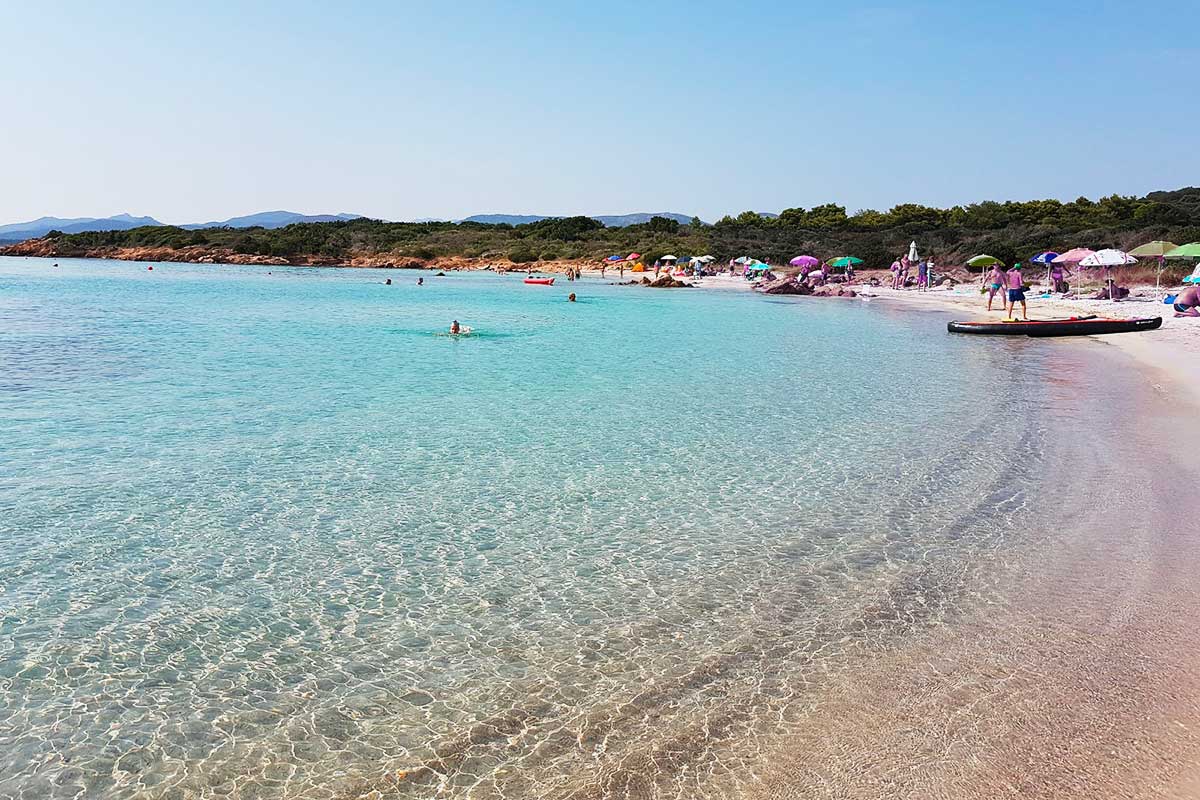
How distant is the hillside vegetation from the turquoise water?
164ft

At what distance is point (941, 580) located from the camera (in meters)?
6.07

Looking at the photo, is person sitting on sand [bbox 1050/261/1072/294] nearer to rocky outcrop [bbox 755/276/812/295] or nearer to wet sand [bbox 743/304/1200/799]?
rocky outcrop [bbox 755/276/812/295]

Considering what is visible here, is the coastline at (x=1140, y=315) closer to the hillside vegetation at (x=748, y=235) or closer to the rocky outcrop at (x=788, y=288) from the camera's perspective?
the rocky outcrop at (x=788, y=288)

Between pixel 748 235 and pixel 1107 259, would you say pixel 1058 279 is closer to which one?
pixel 1107 259

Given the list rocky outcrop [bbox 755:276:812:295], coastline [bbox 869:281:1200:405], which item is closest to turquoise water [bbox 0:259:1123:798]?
coastline [bbox 869:281:1200:405]

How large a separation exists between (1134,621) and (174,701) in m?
5.62

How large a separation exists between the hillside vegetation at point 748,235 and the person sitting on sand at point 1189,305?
82.1 ft

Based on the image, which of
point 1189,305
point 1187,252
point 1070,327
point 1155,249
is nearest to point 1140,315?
point 1189,305

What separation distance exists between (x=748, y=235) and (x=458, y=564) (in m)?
88.8

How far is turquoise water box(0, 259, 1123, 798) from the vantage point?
12.9 feet

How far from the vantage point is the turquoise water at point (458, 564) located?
12.9ft

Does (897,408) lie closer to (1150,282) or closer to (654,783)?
(654,783)

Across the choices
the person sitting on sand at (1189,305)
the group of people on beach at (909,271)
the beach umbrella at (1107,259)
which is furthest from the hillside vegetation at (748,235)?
the person sitting on sand at (1189,305)

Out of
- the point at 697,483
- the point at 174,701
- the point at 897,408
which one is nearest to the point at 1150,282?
the point at 897,408
